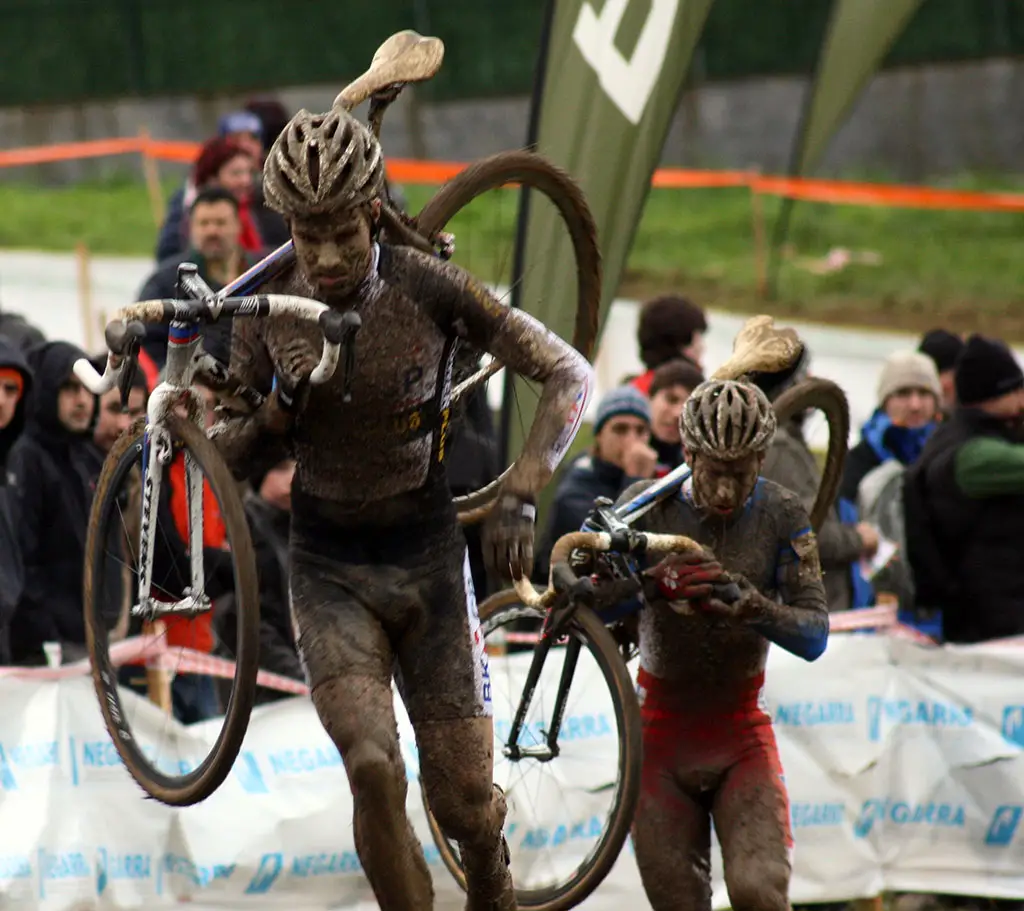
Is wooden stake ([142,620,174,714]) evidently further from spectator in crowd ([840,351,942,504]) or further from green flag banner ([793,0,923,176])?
green flag banner ([793,0,923,176])

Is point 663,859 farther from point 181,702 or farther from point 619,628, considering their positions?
point 181,702

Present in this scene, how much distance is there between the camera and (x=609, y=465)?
998cm

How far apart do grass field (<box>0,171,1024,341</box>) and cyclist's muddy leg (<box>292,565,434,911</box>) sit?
522 inches

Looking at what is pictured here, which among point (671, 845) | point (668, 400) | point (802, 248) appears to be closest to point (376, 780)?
point (671, 845)

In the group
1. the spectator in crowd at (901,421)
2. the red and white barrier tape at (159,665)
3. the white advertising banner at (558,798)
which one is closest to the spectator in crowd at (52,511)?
the red and white barrier tape at (159,665)

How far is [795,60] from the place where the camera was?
25047mm

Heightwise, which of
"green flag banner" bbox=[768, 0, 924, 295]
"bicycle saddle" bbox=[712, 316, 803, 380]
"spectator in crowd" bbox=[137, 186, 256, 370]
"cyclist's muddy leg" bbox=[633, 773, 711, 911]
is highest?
"green flag banner" bbox=[768, 0, 924, 295]

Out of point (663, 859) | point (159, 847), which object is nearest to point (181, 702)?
point (159, 847)

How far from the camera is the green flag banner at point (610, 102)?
9.64 m

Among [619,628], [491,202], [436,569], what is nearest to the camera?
[436,569]

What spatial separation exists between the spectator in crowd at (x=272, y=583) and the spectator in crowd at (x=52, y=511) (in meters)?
0.67

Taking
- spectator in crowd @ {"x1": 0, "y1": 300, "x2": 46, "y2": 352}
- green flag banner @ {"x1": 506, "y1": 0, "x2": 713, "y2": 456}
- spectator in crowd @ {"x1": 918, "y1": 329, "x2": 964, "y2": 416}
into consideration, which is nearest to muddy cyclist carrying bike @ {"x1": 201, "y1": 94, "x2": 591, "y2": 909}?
green flag banner @ {"x1": 506, "y1": 0, "x2": 713, "y2": 456}

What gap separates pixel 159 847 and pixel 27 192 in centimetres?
1690

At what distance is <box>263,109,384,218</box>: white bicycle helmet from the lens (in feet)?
19.8
